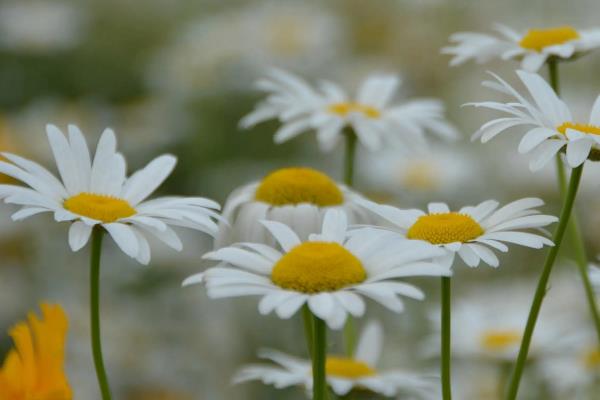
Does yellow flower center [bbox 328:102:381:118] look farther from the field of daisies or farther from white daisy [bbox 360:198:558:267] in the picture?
white daisy [bbox 360:198:558:267]

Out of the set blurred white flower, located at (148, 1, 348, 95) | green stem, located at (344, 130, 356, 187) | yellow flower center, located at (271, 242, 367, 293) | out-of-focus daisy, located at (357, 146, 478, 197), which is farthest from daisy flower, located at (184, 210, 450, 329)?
blurred white flower, located at (148, 1, 348, 95)

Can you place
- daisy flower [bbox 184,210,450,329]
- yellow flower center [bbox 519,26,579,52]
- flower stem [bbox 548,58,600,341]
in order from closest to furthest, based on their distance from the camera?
1. daisy flower [bbox 184,210,450,329]
2. flower stem [bbox 548,58,600,341]
3. yellow flower center [bbox 519,26,579,52]

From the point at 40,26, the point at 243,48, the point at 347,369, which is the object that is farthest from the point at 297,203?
the point at 40,26

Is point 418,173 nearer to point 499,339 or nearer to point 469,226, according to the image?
point 499,339

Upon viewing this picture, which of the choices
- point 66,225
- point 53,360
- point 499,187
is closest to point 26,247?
point 66,225

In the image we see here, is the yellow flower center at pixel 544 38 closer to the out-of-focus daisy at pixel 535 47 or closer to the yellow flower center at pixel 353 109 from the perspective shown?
the out-of-focus daisy at pixel 535 47

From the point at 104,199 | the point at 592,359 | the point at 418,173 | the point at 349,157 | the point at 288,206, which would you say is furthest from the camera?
the point at 418,173

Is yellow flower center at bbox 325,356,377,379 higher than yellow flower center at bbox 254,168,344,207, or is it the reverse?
yellow flower center at bbox 254,168,344,207
